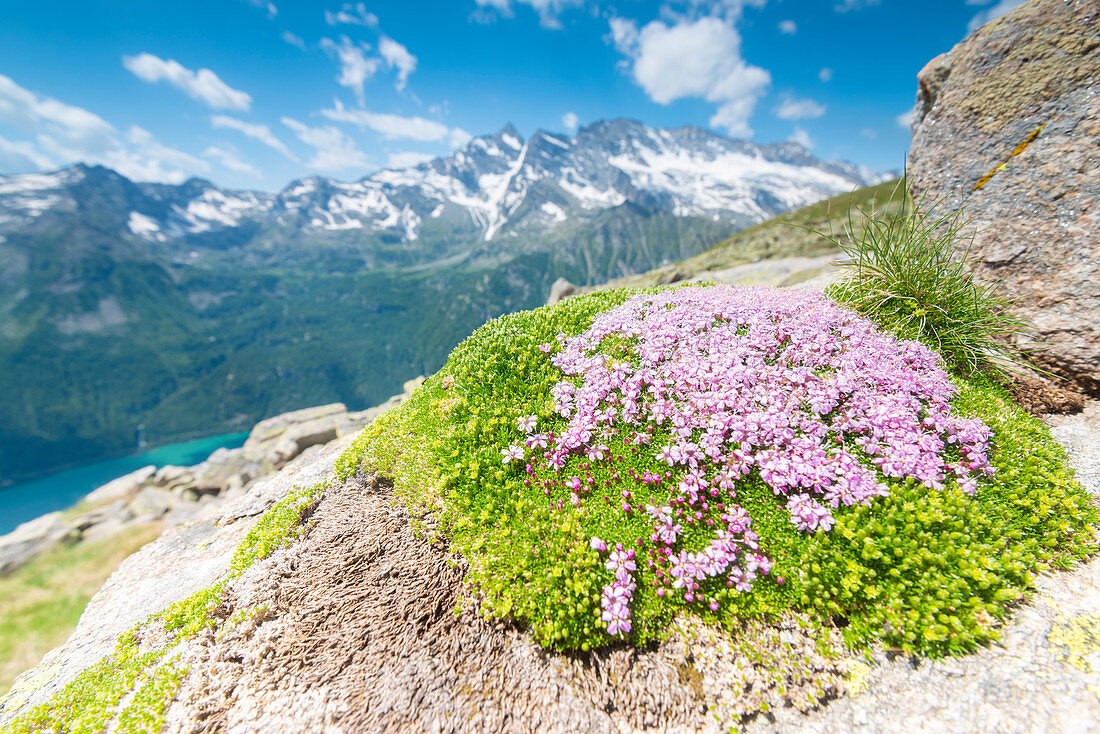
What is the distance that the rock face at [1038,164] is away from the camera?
734 cm

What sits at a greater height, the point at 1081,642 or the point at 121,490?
the point at 1081,642

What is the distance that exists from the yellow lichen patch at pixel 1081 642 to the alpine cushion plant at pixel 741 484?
1.41 feet

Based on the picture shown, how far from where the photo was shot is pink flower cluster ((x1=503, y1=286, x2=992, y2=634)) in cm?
507

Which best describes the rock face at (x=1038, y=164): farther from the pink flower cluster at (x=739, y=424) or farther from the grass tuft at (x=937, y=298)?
the pink flower cluster at (x=739, y=424)

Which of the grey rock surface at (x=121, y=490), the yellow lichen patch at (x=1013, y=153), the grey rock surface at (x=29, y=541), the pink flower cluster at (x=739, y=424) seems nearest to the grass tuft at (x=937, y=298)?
the yellow lichen patch at (x=1013, y=153)

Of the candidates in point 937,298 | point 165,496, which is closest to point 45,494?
point 165,496

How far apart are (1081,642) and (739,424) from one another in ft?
12.6

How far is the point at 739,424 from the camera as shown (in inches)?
224

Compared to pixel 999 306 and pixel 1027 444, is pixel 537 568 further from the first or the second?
→ pixel 999 306

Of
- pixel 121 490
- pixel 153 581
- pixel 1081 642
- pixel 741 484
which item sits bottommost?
pixel 121 490

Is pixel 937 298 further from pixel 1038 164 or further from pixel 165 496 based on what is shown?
pixel 165 496

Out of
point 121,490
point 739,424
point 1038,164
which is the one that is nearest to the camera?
point 739,424

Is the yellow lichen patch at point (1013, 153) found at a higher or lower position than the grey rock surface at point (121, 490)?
higher

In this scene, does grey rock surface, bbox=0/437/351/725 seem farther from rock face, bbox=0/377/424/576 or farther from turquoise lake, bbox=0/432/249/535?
turquoise lake, bbox=0/432/249/535
